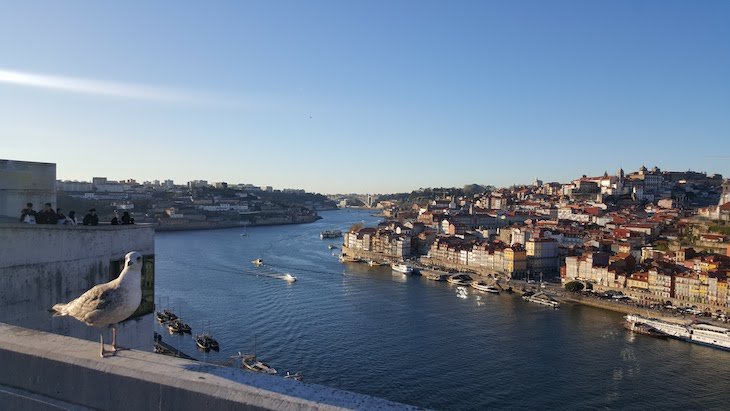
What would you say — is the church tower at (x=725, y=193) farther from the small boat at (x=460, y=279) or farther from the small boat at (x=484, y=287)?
the small boat at (x=484, y=287)

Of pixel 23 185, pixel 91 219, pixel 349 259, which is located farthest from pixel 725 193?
pixel 23 185

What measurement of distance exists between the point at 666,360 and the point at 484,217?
23.2 m

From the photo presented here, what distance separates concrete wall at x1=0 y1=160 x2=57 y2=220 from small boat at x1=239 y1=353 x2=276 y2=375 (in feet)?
15.9

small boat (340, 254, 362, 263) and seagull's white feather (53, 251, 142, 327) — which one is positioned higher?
seagull's white feather (53, 251, 142, 327)

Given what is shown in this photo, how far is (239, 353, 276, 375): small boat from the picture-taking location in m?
8.12

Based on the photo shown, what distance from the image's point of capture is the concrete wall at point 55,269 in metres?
2.59

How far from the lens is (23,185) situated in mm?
3648

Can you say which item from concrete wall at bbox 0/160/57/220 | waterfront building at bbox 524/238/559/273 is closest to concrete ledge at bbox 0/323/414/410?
concrete wall at bbox 0/160/57/220

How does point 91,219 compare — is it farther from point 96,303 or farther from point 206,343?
point 206,343

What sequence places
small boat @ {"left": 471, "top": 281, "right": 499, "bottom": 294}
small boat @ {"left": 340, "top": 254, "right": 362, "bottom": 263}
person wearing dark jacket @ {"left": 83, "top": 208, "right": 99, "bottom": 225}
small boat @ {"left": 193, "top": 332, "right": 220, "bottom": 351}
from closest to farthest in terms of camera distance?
person wearing dark jacket @ {"left": 83, "top": 208, "right": 99, "bottom": 225} → small boat @ {"left": 193, "top": 332, "right": 220, "bottom": 351} → small boat @ {"left": 471, "top": 281, "right": 499, "bottom": 294} → small boat @ {"left": 340, "top": 254, "right": 362, "bottom": 263}

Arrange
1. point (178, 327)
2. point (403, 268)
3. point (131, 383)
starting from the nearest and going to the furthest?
point (131, 383), point (178, 327), point (403, 268)

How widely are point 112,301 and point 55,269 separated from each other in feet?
4.76

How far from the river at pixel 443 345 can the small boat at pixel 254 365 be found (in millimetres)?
291

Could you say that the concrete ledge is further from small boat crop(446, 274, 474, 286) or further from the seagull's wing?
small boat crop(446, 274, 474, 286)
